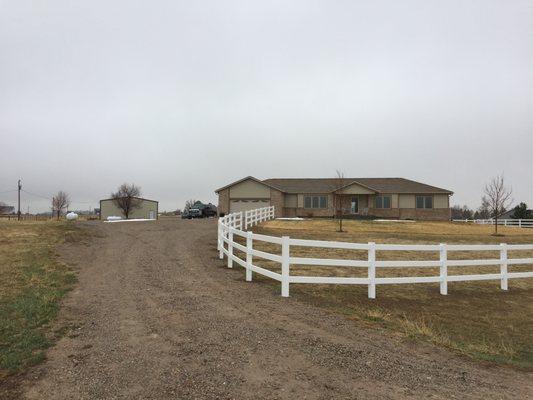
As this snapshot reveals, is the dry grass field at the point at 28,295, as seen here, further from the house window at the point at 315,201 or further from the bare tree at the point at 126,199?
the bare tree at the point at 126,199

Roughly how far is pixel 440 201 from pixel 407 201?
3531 mm

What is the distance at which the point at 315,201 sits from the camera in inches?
1880

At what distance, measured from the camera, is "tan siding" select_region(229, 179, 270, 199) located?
47375 mm

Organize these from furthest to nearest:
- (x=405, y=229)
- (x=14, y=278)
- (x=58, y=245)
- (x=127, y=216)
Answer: (x=127, y=216)
(x=405, y=229)
(x=58, y=245)
(x=14, y=278)

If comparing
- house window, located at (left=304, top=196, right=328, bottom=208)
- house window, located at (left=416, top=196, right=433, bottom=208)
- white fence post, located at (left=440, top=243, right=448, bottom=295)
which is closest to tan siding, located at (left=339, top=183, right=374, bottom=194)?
house window, located at (left=304, top=196, right=328, bottom=208)

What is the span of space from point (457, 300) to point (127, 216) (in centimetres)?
6528

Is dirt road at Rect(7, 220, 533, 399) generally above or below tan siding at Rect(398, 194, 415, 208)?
below

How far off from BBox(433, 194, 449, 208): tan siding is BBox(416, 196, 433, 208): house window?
420 mm

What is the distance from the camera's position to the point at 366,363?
17.7 feet

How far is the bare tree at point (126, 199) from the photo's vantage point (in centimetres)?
6906

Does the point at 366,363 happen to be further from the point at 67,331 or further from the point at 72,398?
the point at 67,331

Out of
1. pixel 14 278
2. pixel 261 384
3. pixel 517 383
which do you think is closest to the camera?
pixel 261 384

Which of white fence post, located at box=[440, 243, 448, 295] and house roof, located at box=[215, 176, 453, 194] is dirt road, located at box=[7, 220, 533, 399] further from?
house roof, located at box=[215, 176, 453, 194]

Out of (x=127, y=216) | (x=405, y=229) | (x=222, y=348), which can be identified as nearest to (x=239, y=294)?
(x=222, y=348)
